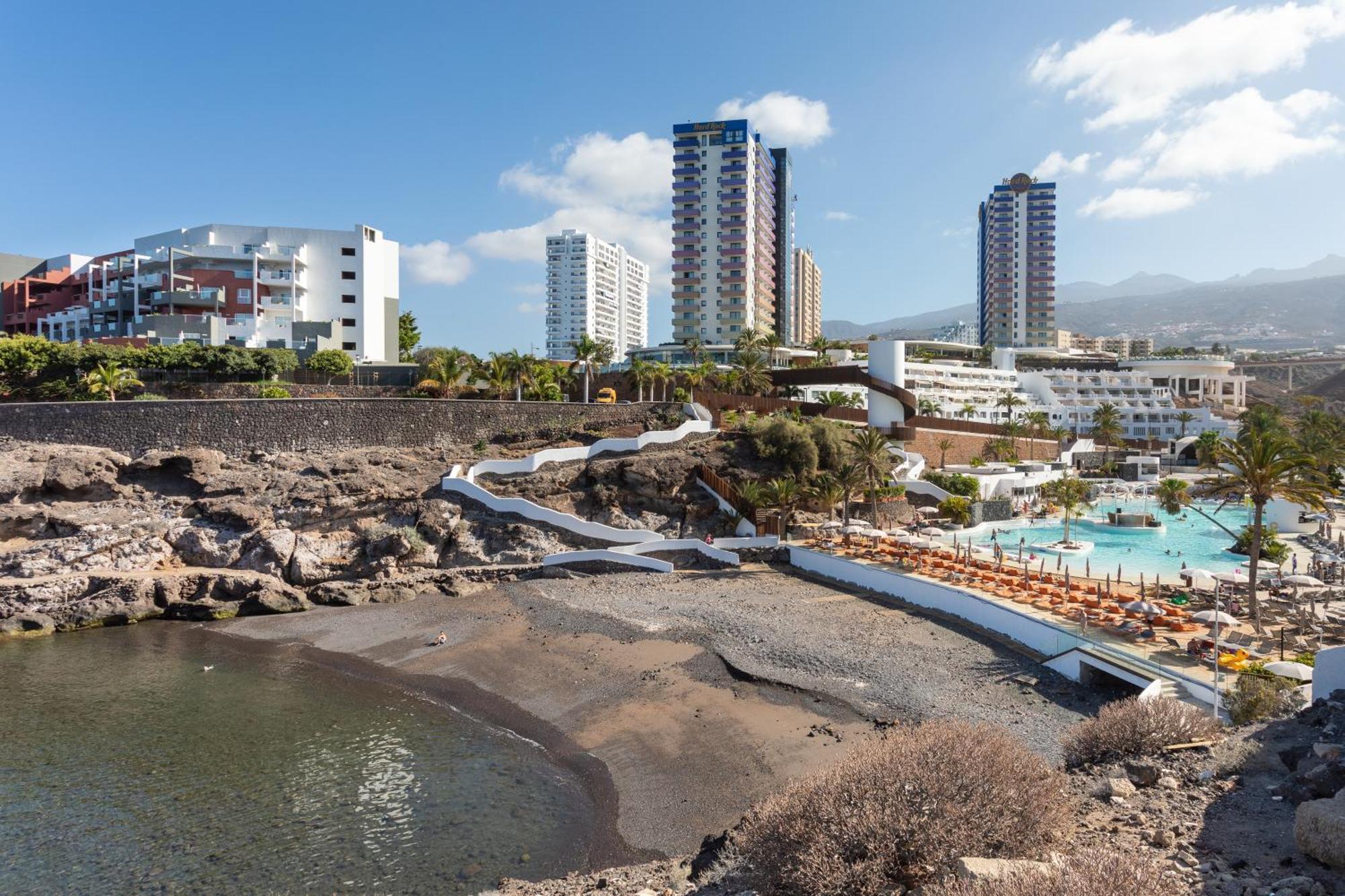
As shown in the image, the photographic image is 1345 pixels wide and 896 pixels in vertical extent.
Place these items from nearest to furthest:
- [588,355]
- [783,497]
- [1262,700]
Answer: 1. [1262,700]
2. [783,497]
3. [588,355]

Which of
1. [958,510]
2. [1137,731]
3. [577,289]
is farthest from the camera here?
[577,289]

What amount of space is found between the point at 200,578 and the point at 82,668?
7.24m

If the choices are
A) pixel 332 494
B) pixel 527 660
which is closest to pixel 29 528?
pixel 332 494

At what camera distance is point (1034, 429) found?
63531mm

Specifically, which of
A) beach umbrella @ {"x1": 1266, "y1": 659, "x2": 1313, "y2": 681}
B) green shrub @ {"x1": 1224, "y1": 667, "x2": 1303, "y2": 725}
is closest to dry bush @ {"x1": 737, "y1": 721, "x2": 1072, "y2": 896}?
green shrub @ {"x1": 1224, "y1": 667, "x2": 1303, "y2": 725}

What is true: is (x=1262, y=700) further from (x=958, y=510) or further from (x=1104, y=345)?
(x=1104, y=345)

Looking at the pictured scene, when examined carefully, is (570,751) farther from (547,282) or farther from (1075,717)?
(547,282)

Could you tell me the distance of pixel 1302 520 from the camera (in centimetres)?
3794

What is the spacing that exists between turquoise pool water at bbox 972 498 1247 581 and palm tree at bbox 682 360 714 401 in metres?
21.9

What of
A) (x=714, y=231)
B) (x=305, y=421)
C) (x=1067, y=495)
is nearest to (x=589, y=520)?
(x=305, y=421)

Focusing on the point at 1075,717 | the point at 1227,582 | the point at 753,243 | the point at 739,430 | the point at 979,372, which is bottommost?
the point at 1075,717

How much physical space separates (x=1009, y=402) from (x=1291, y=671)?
5936 centimetres

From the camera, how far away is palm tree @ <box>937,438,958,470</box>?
51.0 metres

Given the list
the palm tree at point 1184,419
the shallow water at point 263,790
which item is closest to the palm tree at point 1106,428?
the palm tree at point 1184,419
